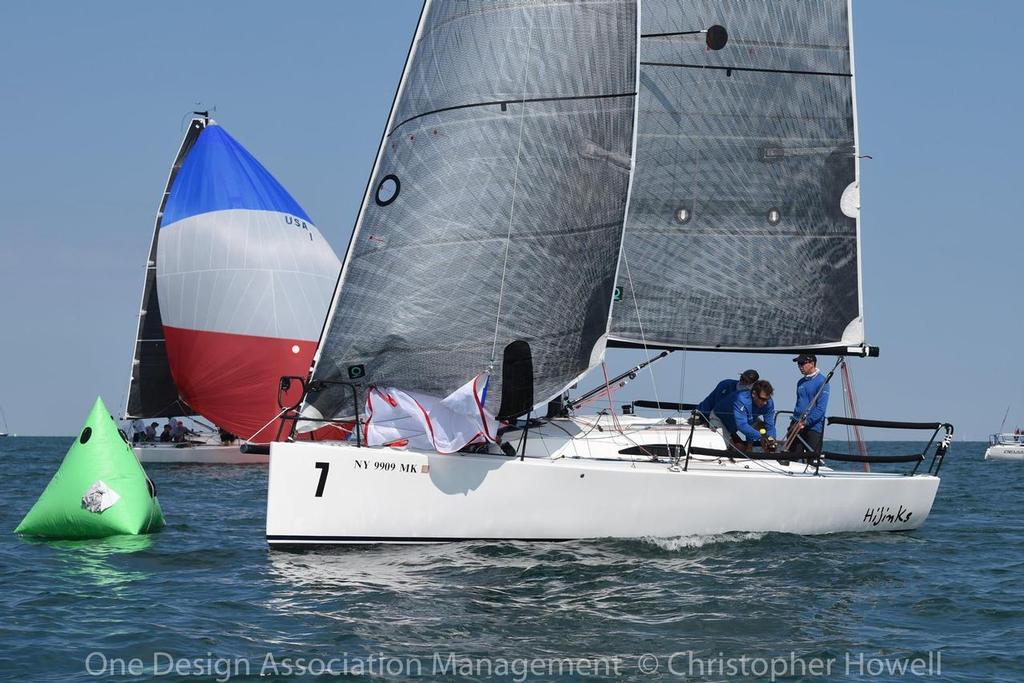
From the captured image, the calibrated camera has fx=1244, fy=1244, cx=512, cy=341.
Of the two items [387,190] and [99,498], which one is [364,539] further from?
[387,190]

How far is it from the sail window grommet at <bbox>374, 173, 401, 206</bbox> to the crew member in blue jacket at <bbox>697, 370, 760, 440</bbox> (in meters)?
4.53

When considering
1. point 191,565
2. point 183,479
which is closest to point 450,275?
point 191,565

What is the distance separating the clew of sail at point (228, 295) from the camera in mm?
32719

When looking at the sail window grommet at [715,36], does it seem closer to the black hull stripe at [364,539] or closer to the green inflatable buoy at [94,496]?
the black hull stripe at [364,539]

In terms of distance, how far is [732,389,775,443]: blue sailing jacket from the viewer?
579 inches

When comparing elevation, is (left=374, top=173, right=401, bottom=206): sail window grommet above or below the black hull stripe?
above

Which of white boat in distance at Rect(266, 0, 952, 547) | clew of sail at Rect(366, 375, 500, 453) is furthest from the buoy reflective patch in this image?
clew of sail at Rect(366, 375, 500, 453)

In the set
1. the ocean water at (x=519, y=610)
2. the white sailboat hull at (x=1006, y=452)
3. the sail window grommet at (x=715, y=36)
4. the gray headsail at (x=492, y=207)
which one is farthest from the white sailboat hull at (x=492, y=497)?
the white sailboat hull at (x=1006, y=452)

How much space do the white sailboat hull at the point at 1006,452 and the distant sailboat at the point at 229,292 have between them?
151 feet

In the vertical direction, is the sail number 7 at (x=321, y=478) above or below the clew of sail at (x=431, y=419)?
below

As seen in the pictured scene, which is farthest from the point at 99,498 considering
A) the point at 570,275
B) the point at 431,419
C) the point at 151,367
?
the point at 151,367

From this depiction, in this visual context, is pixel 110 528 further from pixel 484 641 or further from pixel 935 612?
pixel 935 612

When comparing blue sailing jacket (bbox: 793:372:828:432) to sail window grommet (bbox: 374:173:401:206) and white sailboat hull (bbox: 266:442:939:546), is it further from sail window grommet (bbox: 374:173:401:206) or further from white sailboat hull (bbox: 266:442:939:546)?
sail window grommet (bbox: 374:173:401:206)

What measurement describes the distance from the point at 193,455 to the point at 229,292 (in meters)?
4.52
